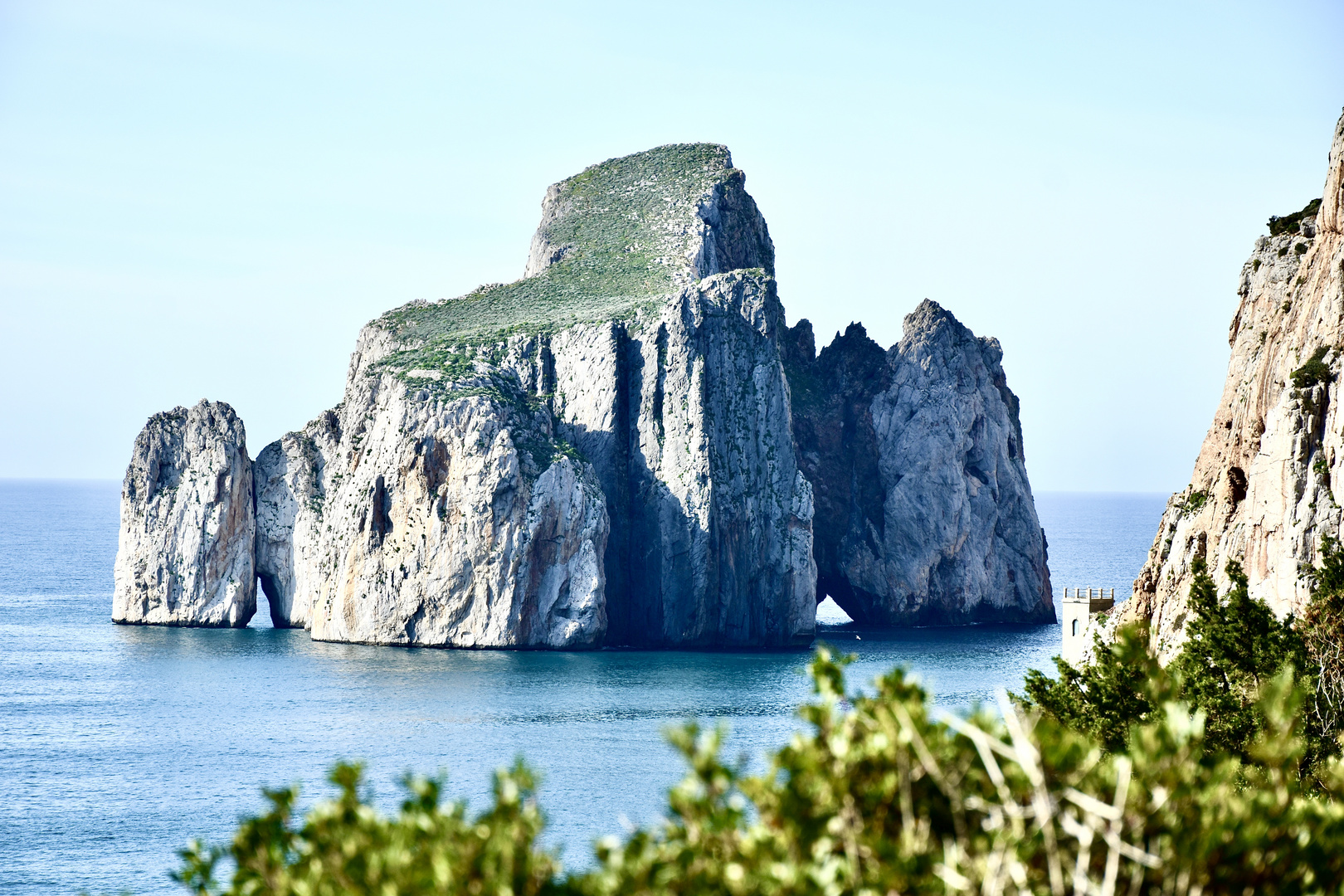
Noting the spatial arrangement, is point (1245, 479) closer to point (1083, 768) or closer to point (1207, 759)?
point (1207, 759)

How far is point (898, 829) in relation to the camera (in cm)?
1419

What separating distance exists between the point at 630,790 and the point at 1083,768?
171 ft

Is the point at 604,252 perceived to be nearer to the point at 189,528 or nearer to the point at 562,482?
the point at 562,482

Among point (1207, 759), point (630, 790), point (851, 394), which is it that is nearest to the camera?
point (1207, 759)

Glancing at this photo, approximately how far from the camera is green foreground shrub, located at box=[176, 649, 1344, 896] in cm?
1284

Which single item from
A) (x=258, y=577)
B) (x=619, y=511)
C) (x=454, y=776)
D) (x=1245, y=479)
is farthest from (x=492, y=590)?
(x=1245, y=479)

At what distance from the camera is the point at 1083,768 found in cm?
1369

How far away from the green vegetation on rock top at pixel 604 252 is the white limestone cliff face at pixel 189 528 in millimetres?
18110

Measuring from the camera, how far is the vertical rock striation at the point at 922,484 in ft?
454

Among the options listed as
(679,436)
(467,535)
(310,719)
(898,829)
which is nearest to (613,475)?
(679,436)

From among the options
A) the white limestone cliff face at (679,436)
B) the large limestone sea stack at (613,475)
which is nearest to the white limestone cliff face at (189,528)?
the large limestone sea stack at (613,475)

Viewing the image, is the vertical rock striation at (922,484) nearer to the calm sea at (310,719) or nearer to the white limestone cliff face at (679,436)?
the calm sea at (310,719)

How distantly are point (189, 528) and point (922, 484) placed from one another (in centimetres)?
6279

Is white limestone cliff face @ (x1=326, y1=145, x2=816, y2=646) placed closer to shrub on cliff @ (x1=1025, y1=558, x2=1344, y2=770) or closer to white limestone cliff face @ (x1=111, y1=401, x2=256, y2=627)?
white limestone cliff face @ (x1=111, y1=401, x2=256, y2=627)
